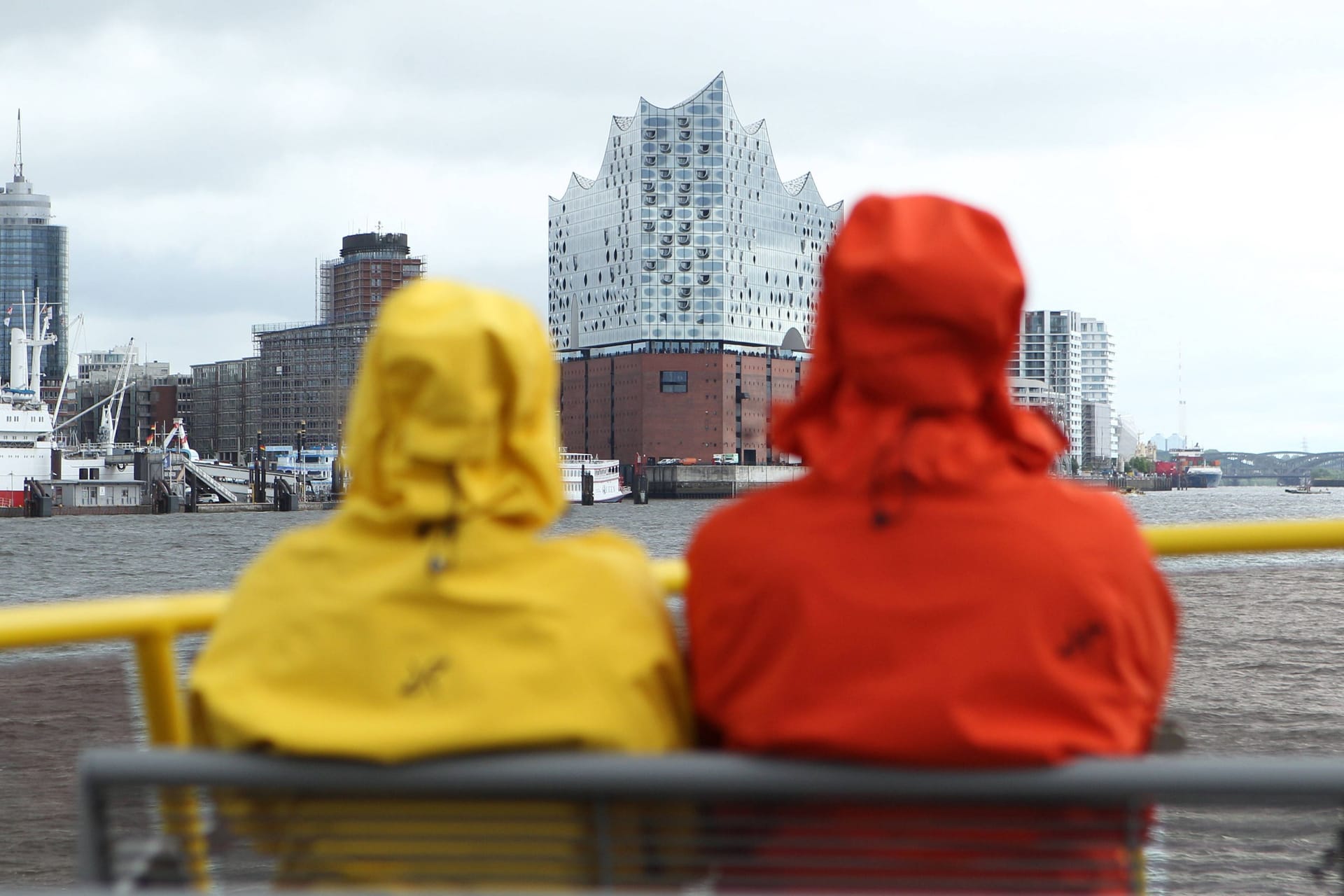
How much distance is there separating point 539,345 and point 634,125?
4087 inches

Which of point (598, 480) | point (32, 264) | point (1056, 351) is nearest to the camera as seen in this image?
point (598, 480)

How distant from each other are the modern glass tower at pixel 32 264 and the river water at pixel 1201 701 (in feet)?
525


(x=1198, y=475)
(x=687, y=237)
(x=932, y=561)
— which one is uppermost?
(x=687, y=237)

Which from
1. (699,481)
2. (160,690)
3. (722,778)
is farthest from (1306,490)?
(722,778)

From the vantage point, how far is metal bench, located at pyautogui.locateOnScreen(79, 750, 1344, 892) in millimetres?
1573

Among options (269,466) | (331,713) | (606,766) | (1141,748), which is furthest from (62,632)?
(269,466)

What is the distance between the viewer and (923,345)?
1.68 meters

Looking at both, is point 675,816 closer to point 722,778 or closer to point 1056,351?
point 722,778

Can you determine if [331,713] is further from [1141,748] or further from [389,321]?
[1141,748]

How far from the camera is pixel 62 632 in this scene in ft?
7.16

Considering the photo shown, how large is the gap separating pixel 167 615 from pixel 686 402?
9857 centimetres

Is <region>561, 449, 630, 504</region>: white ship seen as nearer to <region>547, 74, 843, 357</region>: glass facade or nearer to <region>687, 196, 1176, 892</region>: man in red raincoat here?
<region>547, 74, 843, 357</region>: glass facade

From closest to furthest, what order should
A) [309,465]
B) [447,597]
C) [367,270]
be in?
[447,597] < [309,465] < [367,270]

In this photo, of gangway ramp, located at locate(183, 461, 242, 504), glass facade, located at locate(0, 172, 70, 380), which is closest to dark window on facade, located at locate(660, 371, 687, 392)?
gangway ramp, located at locate(183, 461, 242, 504)
